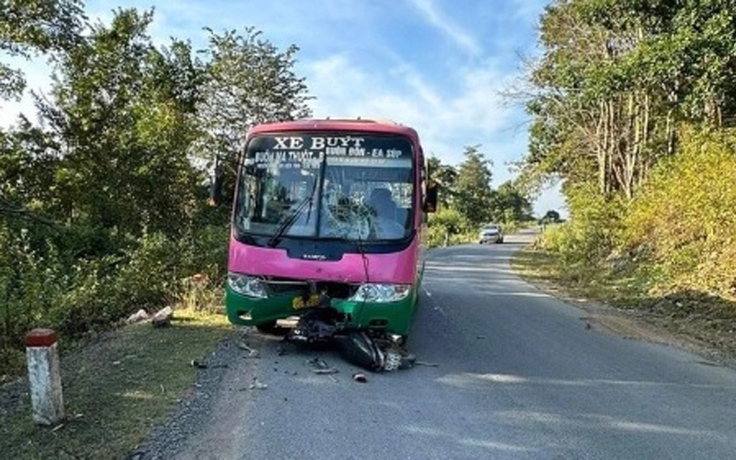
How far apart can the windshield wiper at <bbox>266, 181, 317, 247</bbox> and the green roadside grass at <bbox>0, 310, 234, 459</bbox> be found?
1.54m

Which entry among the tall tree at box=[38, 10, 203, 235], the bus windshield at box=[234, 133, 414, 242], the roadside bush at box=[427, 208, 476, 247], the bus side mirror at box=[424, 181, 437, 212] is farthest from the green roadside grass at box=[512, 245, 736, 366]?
the roadside bush at box=[427, 208, 476, 247]

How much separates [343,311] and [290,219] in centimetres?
130

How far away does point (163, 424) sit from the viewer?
5.08 m

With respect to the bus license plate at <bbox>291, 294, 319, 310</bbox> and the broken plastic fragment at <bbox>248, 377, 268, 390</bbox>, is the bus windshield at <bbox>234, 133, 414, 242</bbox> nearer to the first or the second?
the bus license plate at <bbox>291, 294, 319, 310</bbox>

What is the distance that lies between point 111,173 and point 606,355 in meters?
14.7

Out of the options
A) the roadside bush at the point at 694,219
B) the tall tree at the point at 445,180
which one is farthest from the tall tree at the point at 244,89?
the tall tree at the point at 445,180

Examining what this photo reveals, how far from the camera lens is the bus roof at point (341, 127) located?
7.84 metres

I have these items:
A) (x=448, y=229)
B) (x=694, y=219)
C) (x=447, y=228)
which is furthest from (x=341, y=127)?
(x=448, y=229)

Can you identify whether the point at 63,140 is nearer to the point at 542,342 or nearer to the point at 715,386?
the point at 542,342

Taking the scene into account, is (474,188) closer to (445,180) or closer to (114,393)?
(445,180)

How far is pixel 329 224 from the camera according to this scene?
7.64m

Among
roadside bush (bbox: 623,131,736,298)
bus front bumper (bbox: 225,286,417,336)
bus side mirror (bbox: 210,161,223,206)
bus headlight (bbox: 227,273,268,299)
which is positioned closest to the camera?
bus front bumper (bbox: 225,286,417,336)

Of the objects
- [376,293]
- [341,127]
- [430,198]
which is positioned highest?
[341,127]

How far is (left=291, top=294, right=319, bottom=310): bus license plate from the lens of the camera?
24.4 ft
